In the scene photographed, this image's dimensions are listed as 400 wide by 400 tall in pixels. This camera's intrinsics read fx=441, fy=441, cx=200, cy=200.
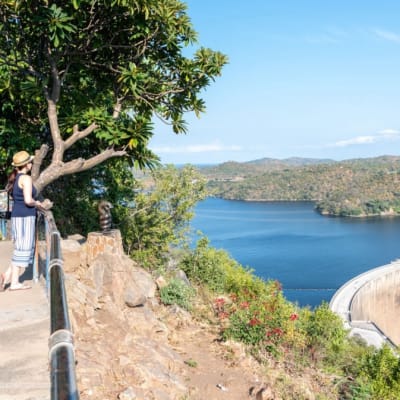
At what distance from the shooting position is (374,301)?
150 feet

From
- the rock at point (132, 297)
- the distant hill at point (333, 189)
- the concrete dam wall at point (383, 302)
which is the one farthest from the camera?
the distant hill at point (333, 189)

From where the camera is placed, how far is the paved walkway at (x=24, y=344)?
3.13 m

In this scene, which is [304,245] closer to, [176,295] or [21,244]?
[176,295]

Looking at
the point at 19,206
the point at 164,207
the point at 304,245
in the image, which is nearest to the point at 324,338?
the point at 164,207

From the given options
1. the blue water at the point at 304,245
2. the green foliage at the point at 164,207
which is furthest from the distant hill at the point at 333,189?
the green foliage at the point at 164,207

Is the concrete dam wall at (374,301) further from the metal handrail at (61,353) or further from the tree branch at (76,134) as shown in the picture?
the metal handrail at (61,353)

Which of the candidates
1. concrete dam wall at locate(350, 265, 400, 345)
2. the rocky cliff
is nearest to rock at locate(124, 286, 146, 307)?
the rocky cliff

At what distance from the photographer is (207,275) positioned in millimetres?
13305

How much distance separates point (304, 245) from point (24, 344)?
76783mm

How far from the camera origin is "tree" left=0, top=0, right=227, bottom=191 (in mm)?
7176

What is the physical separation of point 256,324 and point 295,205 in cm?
13591

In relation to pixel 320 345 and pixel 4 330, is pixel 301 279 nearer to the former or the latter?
pixel 320 345

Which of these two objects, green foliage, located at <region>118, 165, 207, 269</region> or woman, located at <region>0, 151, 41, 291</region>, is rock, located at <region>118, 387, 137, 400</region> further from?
green foliage, located at <region>118, 165, 207, 269</region>

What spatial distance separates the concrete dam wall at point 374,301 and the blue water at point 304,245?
20.1 ft
